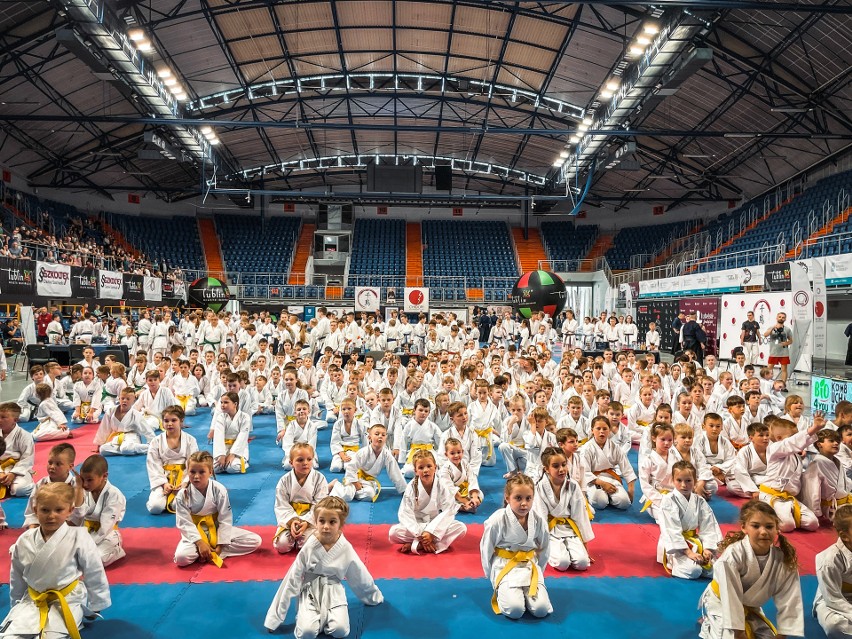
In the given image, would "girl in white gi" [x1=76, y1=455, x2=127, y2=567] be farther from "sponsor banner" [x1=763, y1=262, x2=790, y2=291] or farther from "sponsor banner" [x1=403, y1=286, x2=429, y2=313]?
"sponsor banner" [x1=403, y1=286, x2=429, y2=313]

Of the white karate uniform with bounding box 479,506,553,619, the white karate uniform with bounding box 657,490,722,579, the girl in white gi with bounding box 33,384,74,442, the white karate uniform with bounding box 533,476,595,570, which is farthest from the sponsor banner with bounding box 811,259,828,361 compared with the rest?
the girl in white gi with bounding box 33,384,74,442

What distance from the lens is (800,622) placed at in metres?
3.17

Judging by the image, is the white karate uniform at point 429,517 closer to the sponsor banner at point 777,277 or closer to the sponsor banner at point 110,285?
the sponsor banner at point 777,277

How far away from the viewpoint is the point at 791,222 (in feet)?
70.6

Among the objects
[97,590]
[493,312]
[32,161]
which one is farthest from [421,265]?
[97,590]

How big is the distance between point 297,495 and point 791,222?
2308 cm

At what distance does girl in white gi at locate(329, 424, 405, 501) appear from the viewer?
5.74 meters

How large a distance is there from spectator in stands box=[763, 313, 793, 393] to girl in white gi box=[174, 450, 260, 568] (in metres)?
11.3

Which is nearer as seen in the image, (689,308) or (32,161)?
(689,308)

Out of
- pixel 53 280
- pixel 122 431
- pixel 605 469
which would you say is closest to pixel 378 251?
pixel 53 280

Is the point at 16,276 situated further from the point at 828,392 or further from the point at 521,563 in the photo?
the point at 828,392

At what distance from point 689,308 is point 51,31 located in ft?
65.6

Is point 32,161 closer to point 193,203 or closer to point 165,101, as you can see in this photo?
point 193,203

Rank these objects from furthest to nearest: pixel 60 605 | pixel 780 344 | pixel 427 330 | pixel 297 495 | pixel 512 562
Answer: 1. pixel 427 330
2. pixel 780 344
3. pixel 297 495
4. pixel 512 562
5. pixel 60 605
